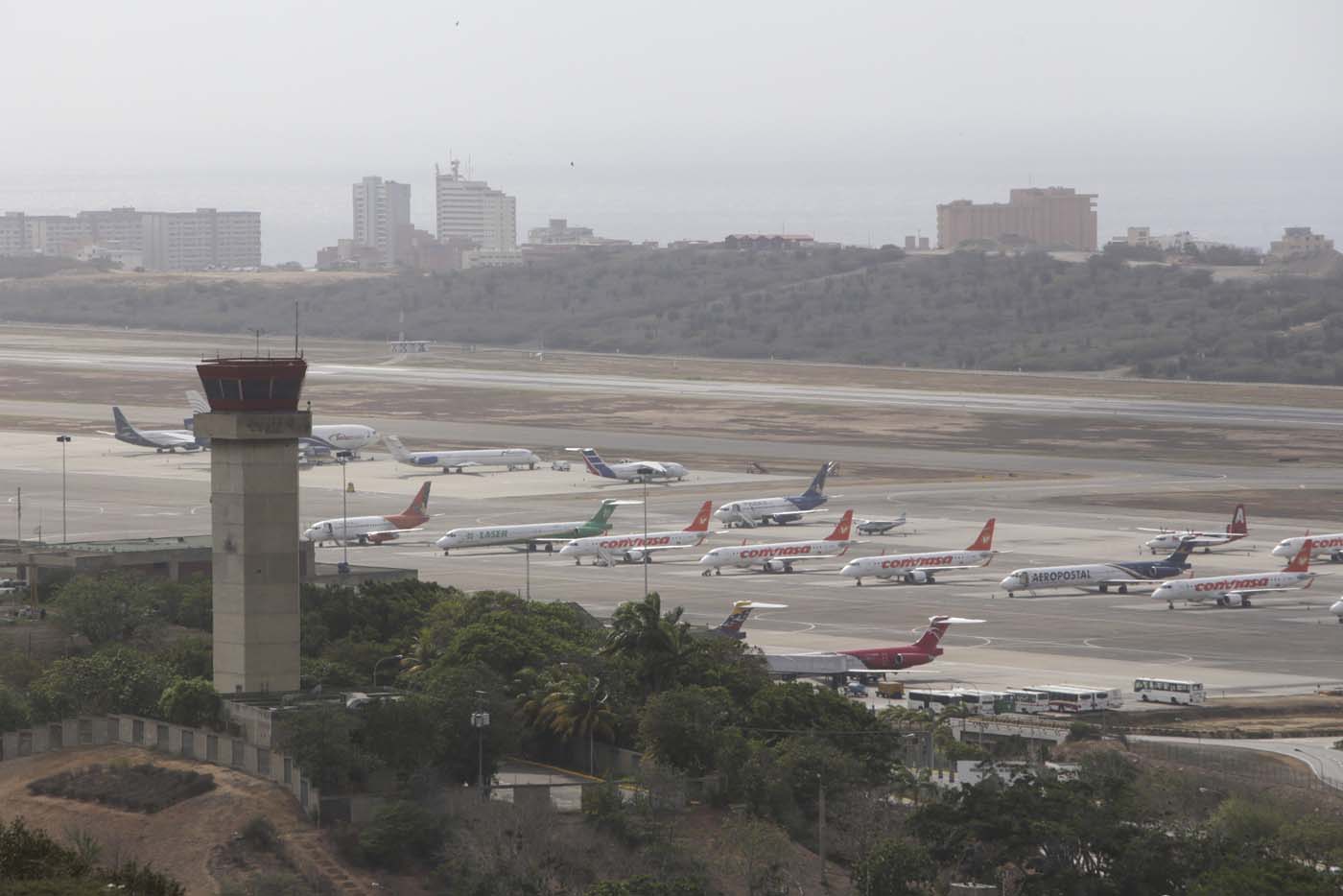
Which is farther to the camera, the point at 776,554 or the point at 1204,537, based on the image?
the point at 1204,537

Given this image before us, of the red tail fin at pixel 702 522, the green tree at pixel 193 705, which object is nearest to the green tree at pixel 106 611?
the green tree at pixel 193 705

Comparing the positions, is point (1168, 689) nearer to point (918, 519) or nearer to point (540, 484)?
point (918, 519)

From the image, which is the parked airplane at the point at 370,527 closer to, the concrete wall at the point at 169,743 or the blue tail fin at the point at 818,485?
the blue tail fin at the point at 818,485

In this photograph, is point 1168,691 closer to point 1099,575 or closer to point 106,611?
point 1099,575

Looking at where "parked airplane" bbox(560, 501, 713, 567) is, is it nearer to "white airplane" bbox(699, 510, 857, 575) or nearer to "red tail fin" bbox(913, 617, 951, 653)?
"white airplane" bbox(699, 510, 857, 575)

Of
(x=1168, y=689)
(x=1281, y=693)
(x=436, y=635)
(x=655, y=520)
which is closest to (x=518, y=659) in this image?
(x=436, y=635)

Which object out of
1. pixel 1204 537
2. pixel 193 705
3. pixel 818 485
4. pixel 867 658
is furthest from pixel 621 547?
pixel 193 705

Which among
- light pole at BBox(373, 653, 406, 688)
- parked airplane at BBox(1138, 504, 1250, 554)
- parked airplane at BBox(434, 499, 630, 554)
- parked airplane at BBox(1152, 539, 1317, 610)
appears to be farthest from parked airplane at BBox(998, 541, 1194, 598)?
light pole at BBox(373, 653, 406, 688)
